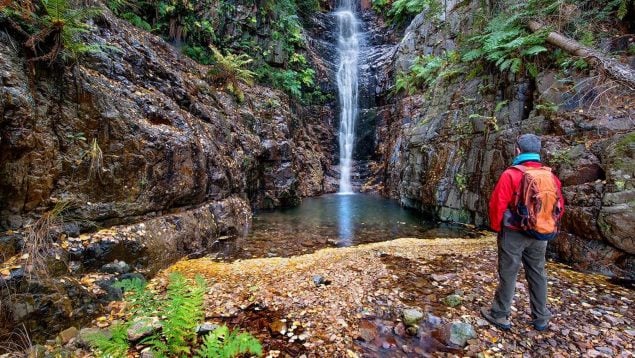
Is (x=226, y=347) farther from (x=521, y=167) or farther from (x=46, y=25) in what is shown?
(x=46, y=25)

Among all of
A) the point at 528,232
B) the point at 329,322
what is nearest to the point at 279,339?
the point at 329,322

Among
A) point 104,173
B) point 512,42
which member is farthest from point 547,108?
point 104,173

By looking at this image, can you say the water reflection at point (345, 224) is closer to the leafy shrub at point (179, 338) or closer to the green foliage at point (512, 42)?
the leafy shrub at point (179, 338)

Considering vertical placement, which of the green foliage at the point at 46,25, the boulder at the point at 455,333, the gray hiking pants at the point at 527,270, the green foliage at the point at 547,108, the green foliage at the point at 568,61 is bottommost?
the boulder at the point at 455,333

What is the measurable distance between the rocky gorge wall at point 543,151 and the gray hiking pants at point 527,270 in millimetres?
2127

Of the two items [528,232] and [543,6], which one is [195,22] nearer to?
[543,6]

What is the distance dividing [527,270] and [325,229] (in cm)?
512

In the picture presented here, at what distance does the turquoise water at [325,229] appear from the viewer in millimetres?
5766

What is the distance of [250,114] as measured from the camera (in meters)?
10.2

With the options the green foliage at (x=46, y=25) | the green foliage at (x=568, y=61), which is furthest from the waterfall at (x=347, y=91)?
the green foliage at (x=46, y=25)

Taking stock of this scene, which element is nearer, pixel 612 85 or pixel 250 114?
pixel 612 85

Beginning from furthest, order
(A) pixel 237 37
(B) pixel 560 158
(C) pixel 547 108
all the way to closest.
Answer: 1. (A) pixel 237 37
2. (C) pixel 547 108
3. (B) pixel 560 158

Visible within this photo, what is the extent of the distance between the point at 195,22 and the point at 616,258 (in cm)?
1271

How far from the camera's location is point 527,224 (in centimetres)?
257
